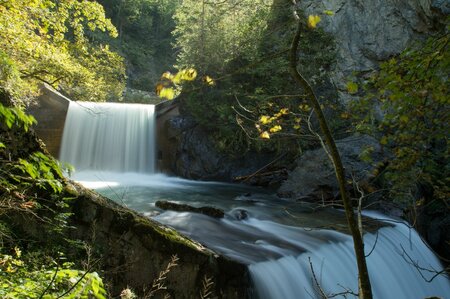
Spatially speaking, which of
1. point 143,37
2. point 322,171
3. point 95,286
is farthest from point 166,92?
point 143,37

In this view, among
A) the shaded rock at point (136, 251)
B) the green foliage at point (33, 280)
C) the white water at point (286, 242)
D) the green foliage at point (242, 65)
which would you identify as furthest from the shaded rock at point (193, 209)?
the green foliage at point (242, 65)

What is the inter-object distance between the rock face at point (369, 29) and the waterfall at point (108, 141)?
27.0ft

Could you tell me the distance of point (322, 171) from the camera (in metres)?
10.7

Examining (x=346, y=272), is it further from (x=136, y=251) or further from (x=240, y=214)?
(x=136, y=251)

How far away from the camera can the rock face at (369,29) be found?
13.8 meters

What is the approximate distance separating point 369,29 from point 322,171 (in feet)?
23.7

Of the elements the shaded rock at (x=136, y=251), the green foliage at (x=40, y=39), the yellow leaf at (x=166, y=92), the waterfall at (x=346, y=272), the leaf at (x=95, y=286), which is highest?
the green foliage at (x=40, y=39)

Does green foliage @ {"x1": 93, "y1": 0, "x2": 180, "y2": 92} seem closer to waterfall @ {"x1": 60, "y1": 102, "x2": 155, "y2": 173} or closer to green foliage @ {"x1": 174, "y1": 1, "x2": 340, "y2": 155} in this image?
waterfall @ {"x1": 60, "y1": 102, "x2": 155, "y2": 173}

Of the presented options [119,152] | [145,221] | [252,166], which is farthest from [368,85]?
[119,152]

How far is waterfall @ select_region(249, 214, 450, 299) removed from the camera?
493 cm

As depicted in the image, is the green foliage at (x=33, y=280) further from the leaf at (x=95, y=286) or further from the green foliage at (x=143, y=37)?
Answer: the green foliage at (x=143, y=37)

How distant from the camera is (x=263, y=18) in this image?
47.8 feet

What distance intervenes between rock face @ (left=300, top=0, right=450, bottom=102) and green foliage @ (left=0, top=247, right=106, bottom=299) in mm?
13064

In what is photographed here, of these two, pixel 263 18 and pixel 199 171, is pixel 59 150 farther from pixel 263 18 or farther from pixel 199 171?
pixel 263 18
